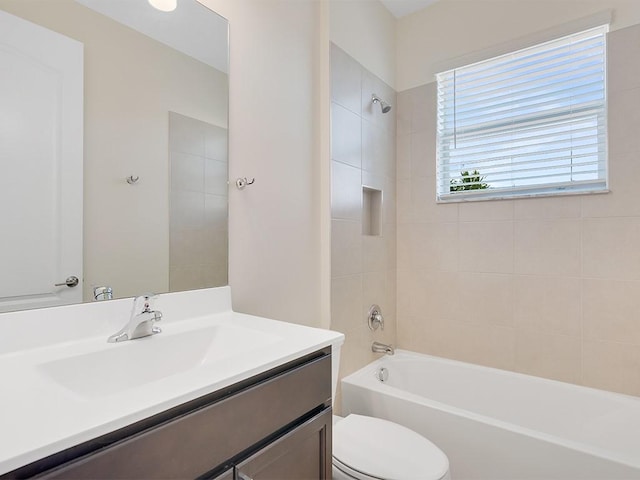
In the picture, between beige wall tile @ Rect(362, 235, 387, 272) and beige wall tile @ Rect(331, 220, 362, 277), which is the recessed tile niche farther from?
beige wall tile @ Rect(331, 220, 362, 277)

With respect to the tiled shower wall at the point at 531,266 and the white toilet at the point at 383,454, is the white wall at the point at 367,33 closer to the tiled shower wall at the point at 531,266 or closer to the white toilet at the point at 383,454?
the tiled shower wall at the point at 531,266

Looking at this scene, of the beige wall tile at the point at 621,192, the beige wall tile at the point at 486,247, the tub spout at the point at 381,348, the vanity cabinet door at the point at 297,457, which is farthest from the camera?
the tub spout at the point at 381,348

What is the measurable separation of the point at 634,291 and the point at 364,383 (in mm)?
1430

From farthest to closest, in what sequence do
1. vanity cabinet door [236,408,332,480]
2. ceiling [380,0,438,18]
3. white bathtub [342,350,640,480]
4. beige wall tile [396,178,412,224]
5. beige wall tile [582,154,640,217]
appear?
beige wall tile [396,178,412,224], ceiling [380,0,438,18], beige wall tile [582,154,640,217], white bathtub [342,350,640,480], vanity cabinet door [236,408,332,480]

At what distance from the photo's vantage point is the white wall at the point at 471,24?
1.86m

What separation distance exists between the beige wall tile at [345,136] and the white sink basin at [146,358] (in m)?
1.10

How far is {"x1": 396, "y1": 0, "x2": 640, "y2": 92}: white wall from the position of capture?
186cm

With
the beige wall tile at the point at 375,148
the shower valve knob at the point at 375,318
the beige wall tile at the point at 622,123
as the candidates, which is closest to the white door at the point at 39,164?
the beige wall tile at the point at 375,148

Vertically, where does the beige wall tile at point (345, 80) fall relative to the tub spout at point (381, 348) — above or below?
above

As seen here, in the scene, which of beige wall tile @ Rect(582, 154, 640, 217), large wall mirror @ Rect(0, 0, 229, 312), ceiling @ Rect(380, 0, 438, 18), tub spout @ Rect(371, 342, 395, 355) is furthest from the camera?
ceiling @ Rect(380, 0, 438, 18)

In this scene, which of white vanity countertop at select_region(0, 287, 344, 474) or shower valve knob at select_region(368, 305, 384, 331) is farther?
shower valve knob at select_region(368, 305, 384, 331)

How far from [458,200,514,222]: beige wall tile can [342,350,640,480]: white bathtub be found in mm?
908

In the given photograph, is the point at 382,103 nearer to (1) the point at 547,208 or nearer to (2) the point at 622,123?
(1) the point at 547,208

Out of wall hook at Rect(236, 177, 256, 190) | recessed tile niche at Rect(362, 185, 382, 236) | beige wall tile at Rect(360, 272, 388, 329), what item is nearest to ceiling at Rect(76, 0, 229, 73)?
wall hook at Rect(236, 177, 256, 190)
